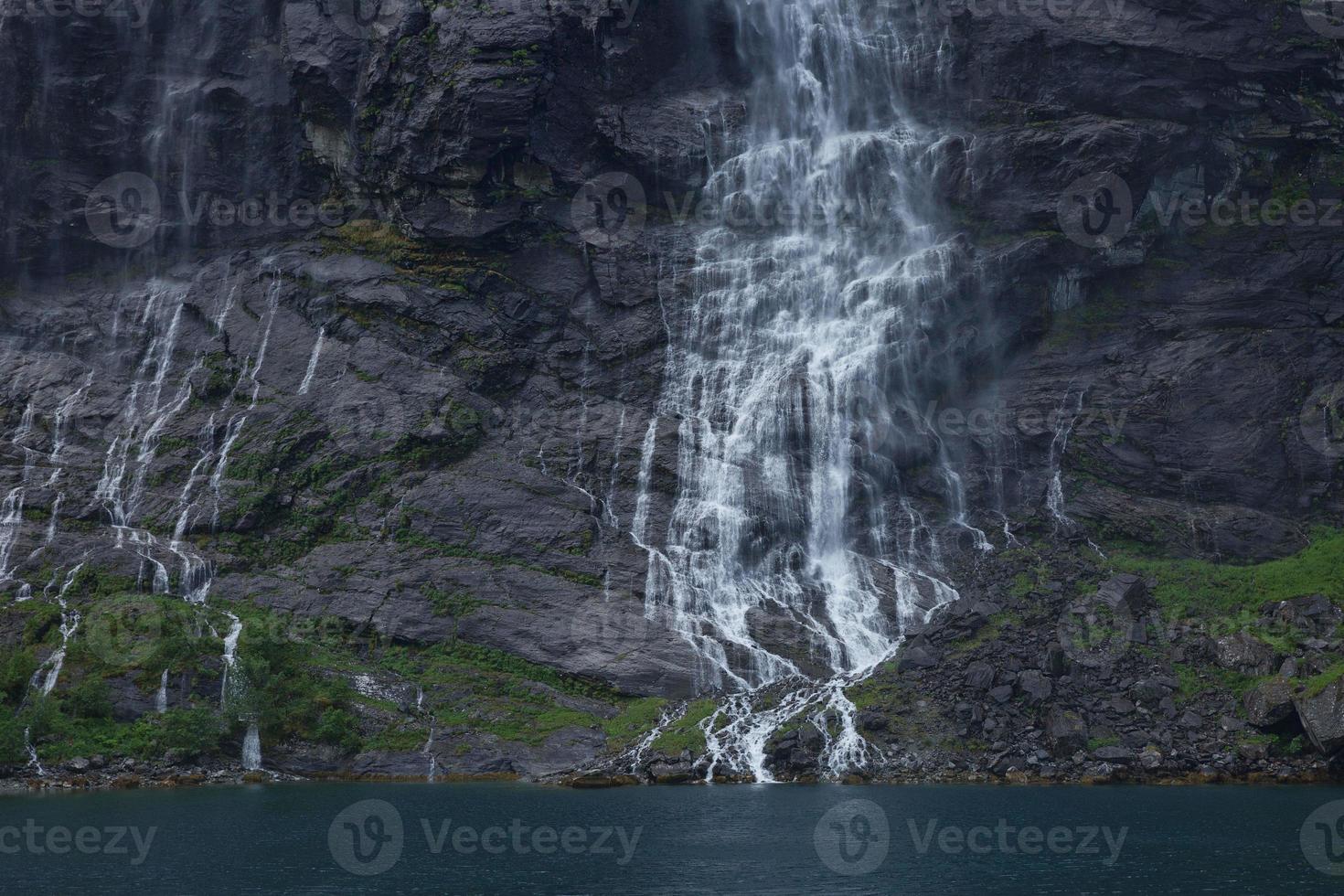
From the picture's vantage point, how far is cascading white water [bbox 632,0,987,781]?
5112 cm

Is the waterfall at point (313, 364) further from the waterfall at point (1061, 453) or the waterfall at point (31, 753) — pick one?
the waterfall at point (1061, 453)

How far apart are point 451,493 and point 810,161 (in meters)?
28.0

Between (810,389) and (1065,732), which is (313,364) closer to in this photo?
(810,389)

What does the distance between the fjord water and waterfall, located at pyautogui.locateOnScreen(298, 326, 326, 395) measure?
2444 cm

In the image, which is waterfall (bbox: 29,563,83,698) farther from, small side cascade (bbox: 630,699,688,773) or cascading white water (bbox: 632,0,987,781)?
cascading white water (bbox: 632,0,987,781)

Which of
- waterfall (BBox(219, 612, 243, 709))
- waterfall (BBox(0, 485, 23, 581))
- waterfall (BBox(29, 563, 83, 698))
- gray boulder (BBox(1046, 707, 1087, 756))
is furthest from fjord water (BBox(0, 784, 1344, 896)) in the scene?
waterfall (BBox(0, 485, 23, 581))

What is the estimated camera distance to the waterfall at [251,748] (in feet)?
149

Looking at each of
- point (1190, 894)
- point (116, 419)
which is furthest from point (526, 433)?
point (1190, 894)

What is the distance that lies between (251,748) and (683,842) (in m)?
21.1

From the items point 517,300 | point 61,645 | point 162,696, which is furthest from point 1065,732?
point 61,645

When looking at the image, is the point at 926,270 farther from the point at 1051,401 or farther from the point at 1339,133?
the point at 1339,133

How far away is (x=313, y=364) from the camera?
201 feet

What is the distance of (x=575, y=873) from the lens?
29375mm

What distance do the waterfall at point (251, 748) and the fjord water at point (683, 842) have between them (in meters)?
3.38
